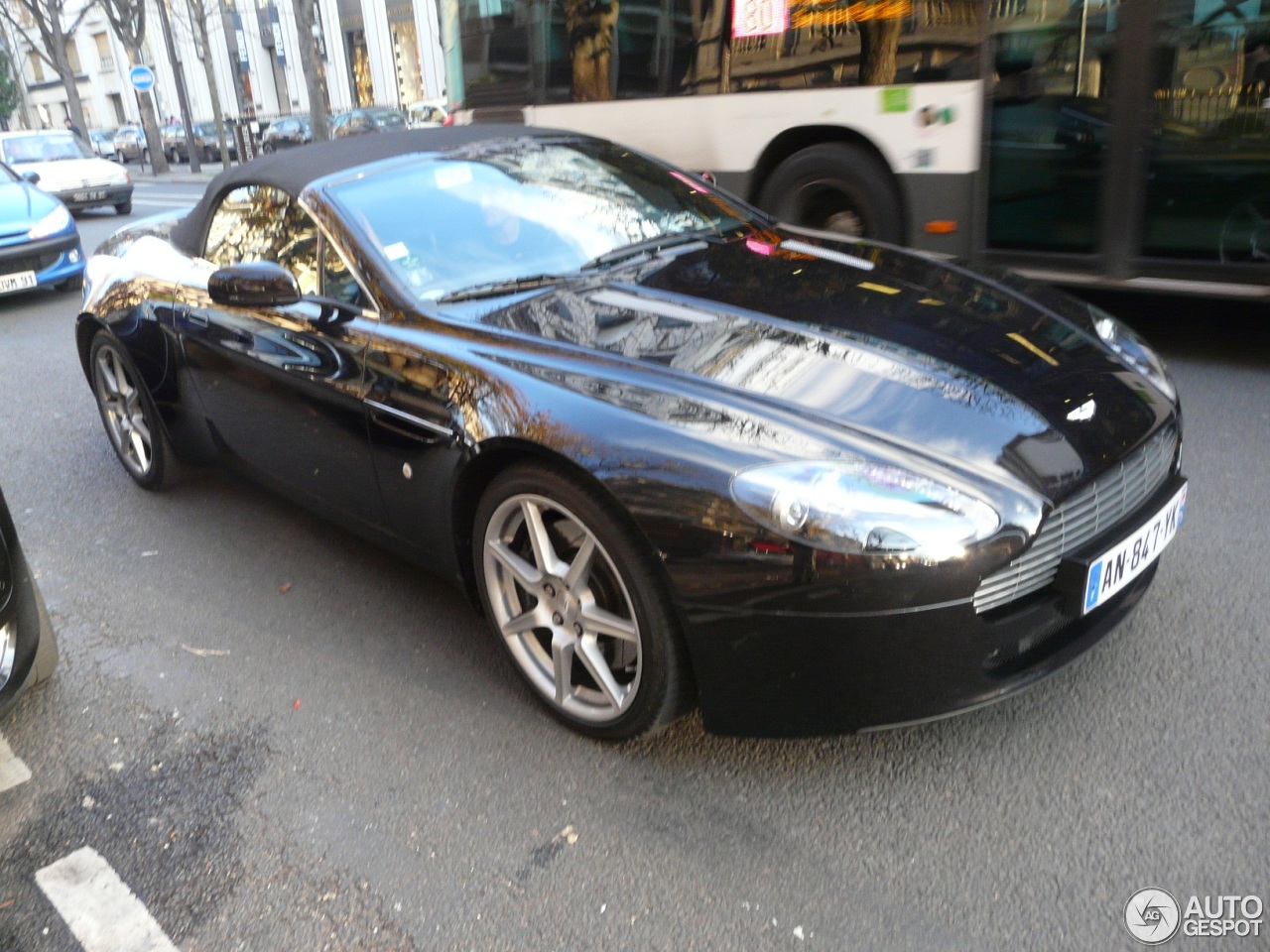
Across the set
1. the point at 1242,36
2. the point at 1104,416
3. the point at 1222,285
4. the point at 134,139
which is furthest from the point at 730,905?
the point at 134,139

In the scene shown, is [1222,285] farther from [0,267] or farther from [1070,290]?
[0,267]

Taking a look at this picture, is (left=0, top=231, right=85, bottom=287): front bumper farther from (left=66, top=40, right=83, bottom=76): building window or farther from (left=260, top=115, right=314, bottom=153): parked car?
(left=66, top=40, right=83, bottom=76): building window

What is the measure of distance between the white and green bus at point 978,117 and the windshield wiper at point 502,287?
356cm

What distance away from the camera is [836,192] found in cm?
658

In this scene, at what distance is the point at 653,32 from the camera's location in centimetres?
705

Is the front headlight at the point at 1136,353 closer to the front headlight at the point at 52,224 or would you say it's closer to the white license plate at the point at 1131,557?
the white license plate at the point at 1131,557

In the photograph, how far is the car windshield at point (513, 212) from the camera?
3.24m

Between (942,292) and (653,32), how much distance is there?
4.64 metres

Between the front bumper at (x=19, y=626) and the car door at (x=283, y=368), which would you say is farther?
the car door at (x=283, y=368)

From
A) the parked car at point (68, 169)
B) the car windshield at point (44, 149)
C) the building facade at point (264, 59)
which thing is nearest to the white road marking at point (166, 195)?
the car windshield at point (44, 149)

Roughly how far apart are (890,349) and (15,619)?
239 cm

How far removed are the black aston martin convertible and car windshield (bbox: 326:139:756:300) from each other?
0.04 feet

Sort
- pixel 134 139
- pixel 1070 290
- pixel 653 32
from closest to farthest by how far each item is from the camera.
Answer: pixel 1070 290, pixel 653 32, pixel 134 139

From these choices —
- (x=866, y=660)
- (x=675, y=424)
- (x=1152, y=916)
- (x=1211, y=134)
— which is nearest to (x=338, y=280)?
(x=675, y=424)
